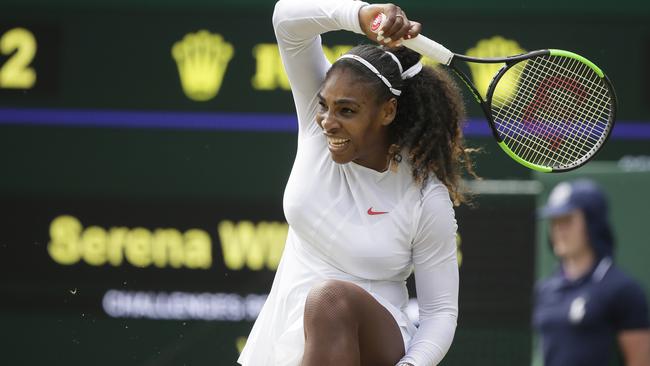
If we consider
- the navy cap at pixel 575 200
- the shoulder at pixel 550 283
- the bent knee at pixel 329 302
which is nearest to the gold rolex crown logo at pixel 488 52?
the navy cap at pixel 575 200

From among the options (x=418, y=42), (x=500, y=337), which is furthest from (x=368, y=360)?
(x=500, y=337)

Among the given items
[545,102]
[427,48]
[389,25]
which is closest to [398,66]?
[427,48]

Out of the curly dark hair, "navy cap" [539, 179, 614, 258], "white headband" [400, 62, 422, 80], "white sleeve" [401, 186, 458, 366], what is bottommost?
"navy cap" [539, 179, 614, 258]

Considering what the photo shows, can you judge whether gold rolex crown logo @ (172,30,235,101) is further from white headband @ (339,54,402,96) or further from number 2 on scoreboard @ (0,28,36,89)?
white headband @ (339,54,402,96)

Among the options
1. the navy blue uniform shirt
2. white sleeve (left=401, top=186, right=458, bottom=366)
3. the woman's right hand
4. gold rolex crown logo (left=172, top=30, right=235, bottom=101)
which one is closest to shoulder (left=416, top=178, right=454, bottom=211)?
white sleeve (left=401, top=186, right=458, bottom=366)

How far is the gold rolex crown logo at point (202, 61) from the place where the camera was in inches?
208

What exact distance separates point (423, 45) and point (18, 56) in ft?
7.79

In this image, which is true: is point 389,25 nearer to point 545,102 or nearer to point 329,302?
point 329,302

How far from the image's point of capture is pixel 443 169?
3.60 metres

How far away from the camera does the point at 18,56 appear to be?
17.6 feet

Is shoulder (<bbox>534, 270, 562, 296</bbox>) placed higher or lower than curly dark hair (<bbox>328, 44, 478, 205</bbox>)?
lower

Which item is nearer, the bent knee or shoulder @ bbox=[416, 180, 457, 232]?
the bent knee

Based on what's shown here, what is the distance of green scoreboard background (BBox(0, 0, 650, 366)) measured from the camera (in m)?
5.19

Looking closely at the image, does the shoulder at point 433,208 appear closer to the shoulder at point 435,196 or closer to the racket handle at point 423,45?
the shoulder at point 435,196
